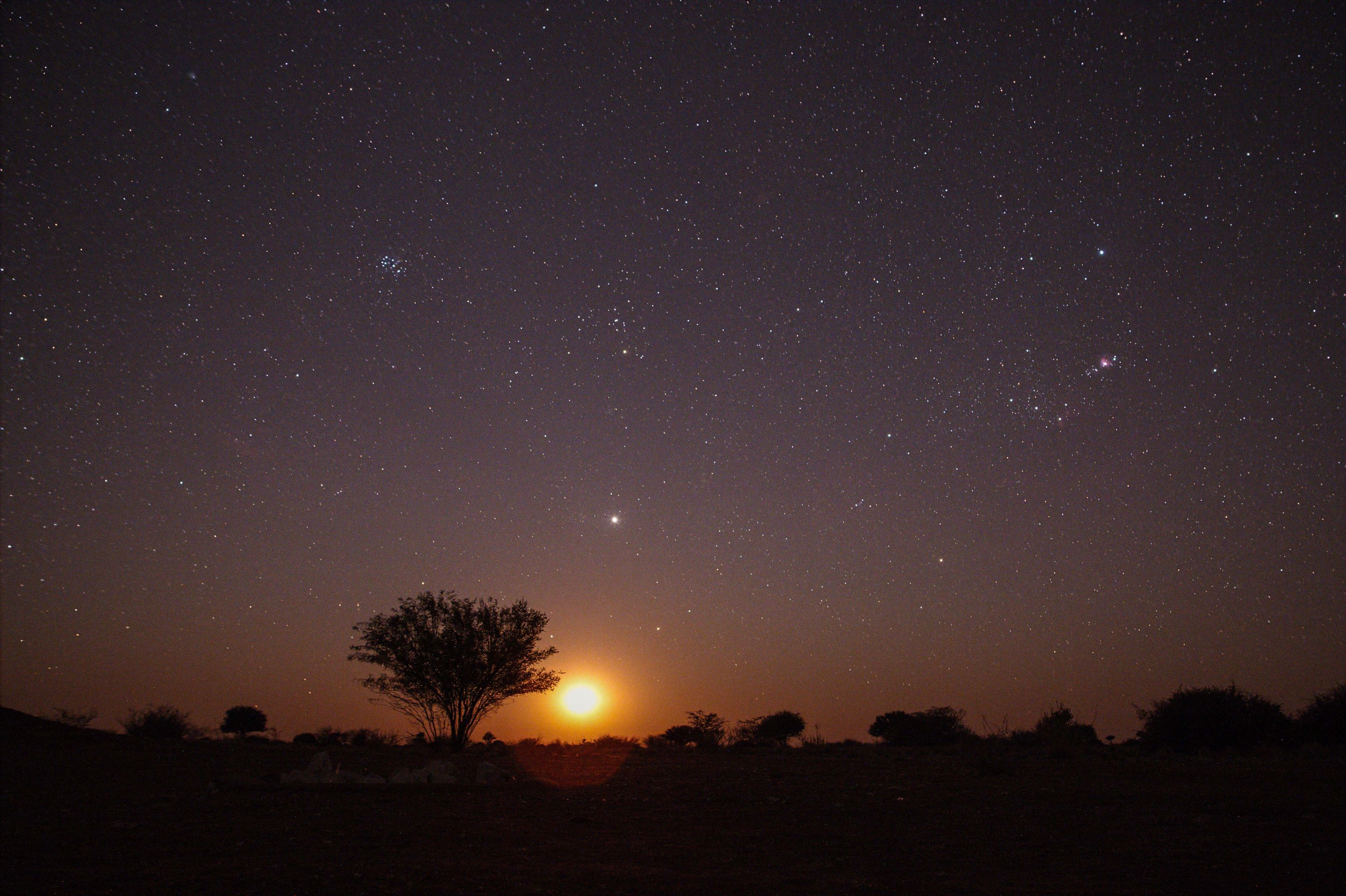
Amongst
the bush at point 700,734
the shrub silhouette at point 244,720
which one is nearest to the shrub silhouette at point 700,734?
the bush at point 700,734

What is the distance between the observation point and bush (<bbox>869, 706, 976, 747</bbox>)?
3516 cm

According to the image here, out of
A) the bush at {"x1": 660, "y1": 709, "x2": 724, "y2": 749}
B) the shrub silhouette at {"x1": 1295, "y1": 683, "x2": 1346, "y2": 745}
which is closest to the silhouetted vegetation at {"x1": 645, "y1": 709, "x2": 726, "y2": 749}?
the bush at {"x1": 660, "y1": 709, "x2": 724, "y2": 749}

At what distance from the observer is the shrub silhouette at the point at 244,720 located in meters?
46.2

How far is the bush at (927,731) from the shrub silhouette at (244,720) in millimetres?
34842

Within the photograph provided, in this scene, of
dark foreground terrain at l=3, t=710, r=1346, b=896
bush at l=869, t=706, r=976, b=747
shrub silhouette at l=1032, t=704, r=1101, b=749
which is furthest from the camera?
bush at l=869, t=706, r=976, b=747

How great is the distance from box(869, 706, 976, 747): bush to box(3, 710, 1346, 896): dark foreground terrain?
723 inches

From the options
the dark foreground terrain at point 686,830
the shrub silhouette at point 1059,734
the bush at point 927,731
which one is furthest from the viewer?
the bush at point 927,731

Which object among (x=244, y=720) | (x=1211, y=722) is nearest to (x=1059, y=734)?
(x=1211, y=722)

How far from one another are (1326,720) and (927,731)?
14958 mm

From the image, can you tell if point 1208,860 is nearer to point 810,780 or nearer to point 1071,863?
point 1071,863

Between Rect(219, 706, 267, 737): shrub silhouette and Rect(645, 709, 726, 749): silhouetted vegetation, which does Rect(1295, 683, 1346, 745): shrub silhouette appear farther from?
Rect(219, 706, 267, 737): shrub silhouette

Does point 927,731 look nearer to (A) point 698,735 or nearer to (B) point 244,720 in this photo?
(A) point 698,735

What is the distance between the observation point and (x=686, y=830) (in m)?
10.8

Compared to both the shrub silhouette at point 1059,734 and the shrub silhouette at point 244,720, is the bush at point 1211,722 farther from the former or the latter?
the shrub silhouette at point 244,720
